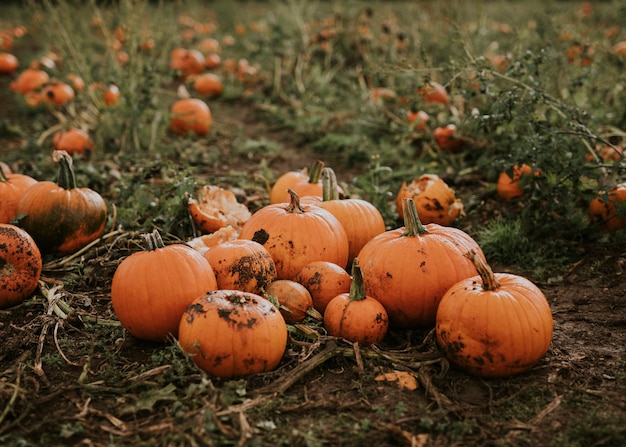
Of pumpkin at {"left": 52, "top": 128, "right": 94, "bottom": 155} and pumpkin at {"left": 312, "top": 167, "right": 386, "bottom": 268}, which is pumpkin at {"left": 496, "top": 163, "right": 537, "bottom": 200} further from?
pumpkin at {"left": 52, "top": 128, "right": 94, "bottom": 155}

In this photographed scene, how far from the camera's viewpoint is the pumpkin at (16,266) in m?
3.49

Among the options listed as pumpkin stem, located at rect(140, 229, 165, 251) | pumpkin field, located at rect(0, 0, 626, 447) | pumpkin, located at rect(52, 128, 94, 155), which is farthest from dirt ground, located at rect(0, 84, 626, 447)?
pumpkin, located at rect(52, 128, 94, 155)

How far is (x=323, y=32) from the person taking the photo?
8812mm

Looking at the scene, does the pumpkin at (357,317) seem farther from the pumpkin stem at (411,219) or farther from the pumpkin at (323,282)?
the pumpkin stem at (411,219)

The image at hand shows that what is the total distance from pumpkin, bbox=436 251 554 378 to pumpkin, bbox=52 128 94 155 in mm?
4598

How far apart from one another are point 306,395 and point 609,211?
9.02 feet

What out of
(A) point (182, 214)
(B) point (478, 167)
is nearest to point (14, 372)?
(A) point (182, 214)

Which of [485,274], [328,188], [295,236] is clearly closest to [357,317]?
[485,274]

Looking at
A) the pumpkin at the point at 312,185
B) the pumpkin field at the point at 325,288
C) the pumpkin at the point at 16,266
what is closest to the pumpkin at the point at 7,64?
the pumpkin field at the point at 325,288

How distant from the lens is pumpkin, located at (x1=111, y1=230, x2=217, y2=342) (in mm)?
3035

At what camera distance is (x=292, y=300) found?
10.6ft

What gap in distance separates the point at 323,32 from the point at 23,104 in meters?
4.18

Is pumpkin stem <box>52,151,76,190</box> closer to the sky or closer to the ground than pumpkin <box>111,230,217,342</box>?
closer to the sky

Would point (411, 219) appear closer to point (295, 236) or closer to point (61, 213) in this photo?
point (295, 236)
